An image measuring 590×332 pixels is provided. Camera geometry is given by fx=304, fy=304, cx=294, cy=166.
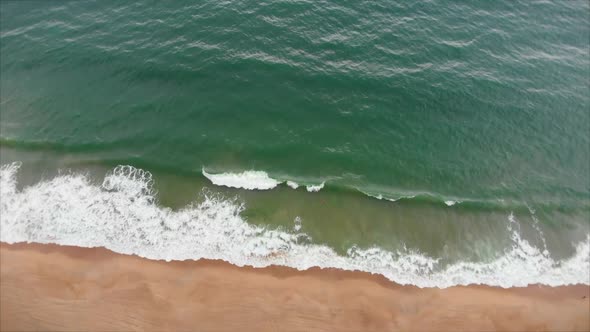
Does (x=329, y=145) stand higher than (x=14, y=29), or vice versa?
(x=14, y=29)

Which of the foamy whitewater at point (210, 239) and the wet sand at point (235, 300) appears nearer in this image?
the wet sand at point (235, 300)

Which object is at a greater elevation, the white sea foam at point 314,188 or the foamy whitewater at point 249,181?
the foamy whitewater at point 249,181

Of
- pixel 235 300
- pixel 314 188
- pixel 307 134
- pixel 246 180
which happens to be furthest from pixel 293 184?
pixel 235 300

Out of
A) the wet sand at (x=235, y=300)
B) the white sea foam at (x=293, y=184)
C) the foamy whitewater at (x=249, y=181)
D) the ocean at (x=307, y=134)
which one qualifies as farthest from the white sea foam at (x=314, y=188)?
the wet sand at (x=235, y=300)

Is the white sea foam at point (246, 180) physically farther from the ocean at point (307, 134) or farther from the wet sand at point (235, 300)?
the wet sand at point (235, 300)

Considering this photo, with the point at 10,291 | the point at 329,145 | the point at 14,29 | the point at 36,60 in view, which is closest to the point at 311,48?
the point at 329,145

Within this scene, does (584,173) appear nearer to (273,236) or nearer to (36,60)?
(273,236)

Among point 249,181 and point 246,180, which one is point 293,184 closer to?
point 249,181
